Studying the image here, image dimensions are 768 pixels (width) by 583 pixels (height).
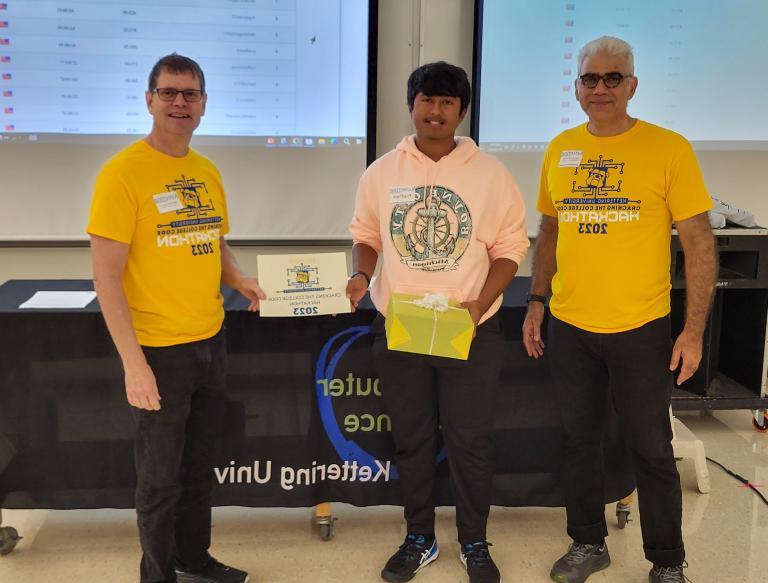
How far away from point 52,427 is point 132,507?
0.38 meters

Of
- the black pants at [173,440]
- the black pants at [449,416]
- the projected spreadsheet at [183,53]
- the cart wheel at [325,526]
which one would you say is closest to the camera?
the black pants at [173,440]

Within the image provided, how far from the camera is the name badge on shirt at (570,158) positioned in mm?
1899

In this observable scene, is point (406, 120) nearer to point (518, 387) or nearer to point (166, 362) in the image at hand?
point (518, 387)

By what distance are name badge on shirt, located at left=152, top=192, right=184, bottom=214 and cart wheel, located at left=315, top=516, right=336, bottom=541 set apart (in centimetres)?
126

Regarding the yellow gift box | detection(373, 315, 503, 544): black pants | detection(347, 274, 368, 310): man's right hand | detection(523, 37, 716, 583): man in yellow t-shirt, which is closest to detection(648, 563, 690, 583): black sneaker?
detection(523, 37, 716, 583): man in yellow t-shirt

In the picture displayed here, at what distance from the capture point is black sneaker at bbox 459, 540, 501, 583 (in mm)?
2080

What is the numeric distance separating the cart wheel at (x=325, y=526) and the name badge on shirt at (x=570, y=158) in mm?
1426

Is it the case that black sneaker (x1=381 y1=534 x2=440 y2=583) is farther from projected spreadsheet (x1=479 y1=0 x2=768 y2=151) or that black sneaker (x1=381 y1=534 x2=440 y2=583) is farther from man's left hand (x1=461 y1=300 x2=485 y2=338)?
projected spreadsheet (x1=479 y1=0 x2=768 y2=151)

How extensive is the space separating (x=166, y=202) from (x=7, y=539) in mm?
1416

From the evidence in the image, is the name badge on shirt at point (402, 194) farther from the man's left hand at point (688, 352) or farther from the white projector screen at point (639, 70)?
the white projector screen at point (639, 70)

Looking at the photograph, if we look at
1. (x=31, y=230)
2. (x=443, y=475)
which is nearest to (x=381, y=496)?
(x=443, y=475)

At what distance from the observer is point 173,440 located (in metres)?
1.76

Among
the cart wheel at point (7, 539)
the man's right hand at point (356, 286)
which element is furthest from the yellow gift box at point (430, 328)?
the cart wheel at point (7, 539)

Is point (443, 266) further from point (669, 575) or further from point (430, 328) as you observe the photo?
point (669, 575)
